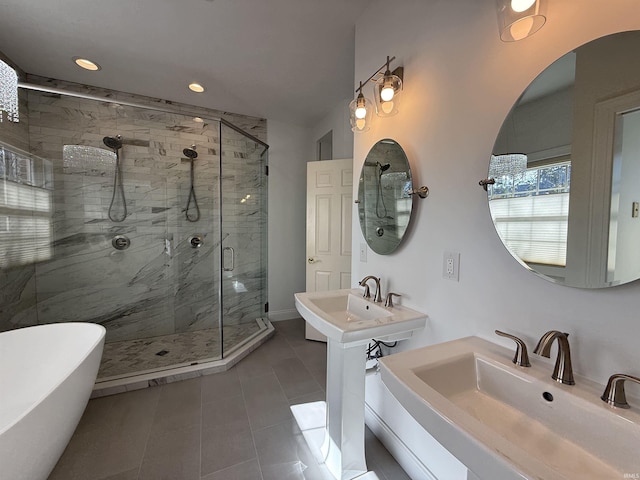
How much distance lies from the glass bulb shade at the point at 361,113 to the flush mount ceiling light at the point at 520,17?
2.74 feet

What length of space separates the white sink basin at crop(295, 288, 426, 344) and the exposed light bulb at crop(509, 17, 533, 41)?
1169mm

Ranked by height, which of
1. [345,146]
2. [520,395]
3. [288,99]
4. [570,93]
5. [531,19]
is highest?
[288,99]

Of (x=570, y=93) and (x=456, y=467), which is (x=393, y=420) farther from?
(x=570, y=93)

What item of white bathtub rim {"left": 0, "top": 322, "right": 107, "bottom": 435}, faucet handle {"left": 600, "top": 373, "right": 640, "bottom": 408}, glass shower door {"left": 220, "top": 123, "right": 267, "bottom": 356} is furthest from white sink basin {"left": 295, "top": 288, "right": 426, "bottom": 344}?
glass shower door {"left": 220, "top": 123, "right": 267, "bottom": 356}

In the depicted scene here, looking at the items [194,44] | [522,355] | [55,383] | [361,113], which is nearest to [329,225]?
[361,113]

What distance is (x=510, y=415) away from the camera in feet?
2.67

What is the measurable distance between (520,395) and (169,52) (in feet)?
10.2

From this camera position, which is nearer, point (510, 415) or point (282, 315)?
point (510, 415)

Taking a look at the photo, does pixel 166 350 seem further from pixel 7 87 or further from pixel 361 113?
pixel 361 113

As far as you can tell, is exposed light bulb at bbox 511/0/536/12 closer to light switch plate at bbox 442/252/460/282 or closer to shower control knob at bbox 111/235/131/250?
light switch plate at bbox 442/252/460/282

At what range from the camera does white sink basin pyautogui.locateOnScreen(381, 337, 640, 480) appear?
0.54 metres

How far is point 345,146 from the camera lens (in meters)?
2.95

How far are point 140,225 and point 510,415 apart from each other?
3421mm

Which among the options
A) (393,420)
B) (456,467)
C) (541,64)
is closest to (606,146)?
(541,64)
